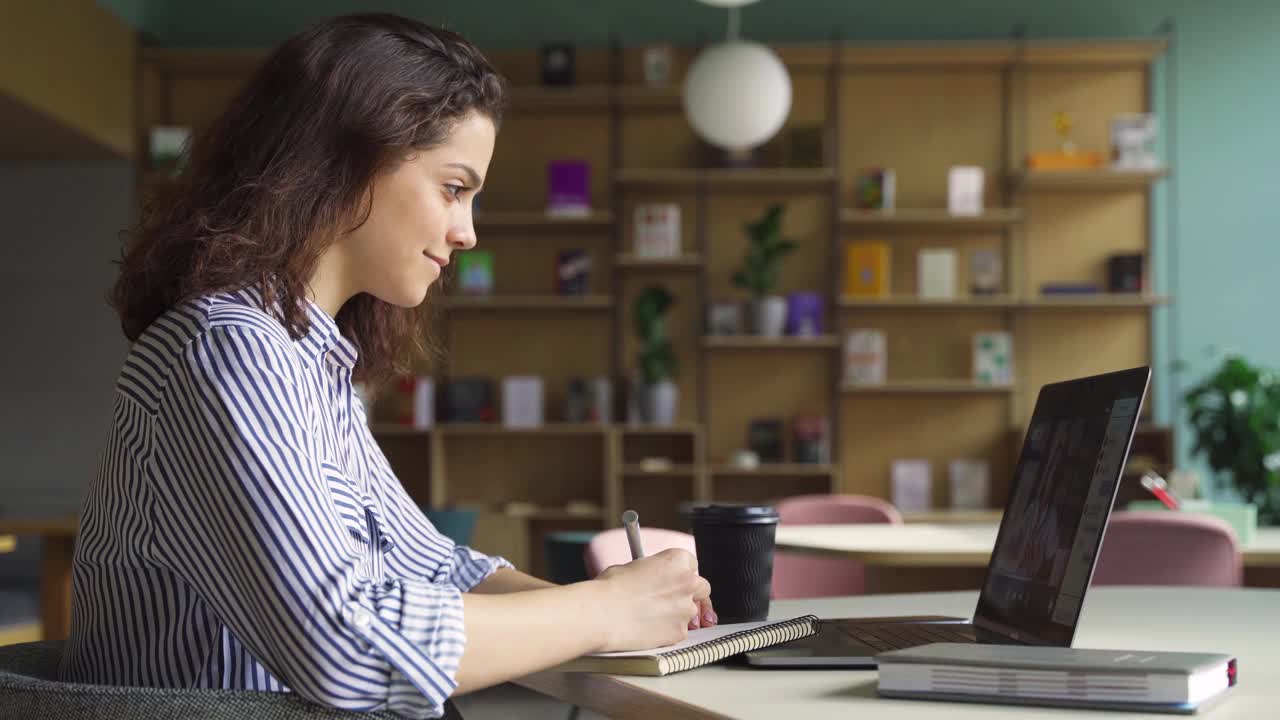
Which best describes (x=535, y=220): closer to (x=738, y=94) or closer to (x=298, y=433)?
(x=738, y=94)

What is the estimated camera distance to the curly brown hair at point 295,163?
1.19m

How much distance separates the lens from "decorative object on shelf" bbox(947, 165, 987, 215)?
614 cm

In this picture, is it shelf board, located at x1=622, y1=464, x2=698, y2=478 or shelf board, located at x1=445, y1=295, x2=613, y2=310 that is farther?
shelf board, located at x1=445, y1=295, x2=613, y2=310

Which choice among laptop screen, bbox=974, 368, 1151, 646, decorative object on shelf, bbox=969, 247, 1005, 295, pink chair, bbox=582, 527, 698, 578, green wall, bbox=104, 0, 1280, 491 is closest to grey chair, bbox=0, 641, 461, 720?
laptop screen, bbox=974, 368, 1151, 646

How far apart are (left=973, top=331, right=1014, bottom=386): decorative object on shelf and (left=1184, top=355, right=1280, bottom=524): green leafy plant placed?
0.79 meters

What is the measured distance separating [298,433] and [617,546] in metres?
1.15

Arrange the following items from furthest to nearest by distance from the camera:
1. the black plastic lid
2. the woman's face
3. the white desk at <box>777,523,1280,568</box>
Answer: the white desk at <box>777,523,1280,568</box>, the black plastic lid, the woman's face

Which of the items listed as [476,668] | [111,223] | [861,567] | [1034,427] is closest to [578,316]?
[111,223]

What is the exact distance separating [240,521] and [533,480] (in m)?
5.49

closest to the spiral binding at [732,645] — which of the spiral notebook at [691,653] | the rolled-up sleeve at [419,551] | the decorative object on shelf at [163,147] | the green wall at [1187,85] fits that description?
the spiral notebook at [691,653]

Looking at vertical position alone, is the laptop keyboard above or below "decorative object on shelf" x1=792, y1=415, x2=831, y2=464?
above

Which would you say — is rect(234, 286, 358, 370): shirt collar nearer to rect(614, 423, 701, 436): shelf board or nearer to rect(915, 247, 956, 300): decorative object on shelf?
rect(614, 423, 701, 436): shelf board

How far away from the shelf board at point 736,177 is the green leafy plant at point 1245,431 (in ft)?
6.32

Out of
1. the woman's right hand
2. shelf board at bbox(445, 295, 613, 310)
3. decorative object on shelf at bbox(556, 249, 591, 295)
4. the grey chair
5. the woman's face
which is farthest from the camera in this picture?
decorative object on shelf at bbox(556, 249, 591, 295)
